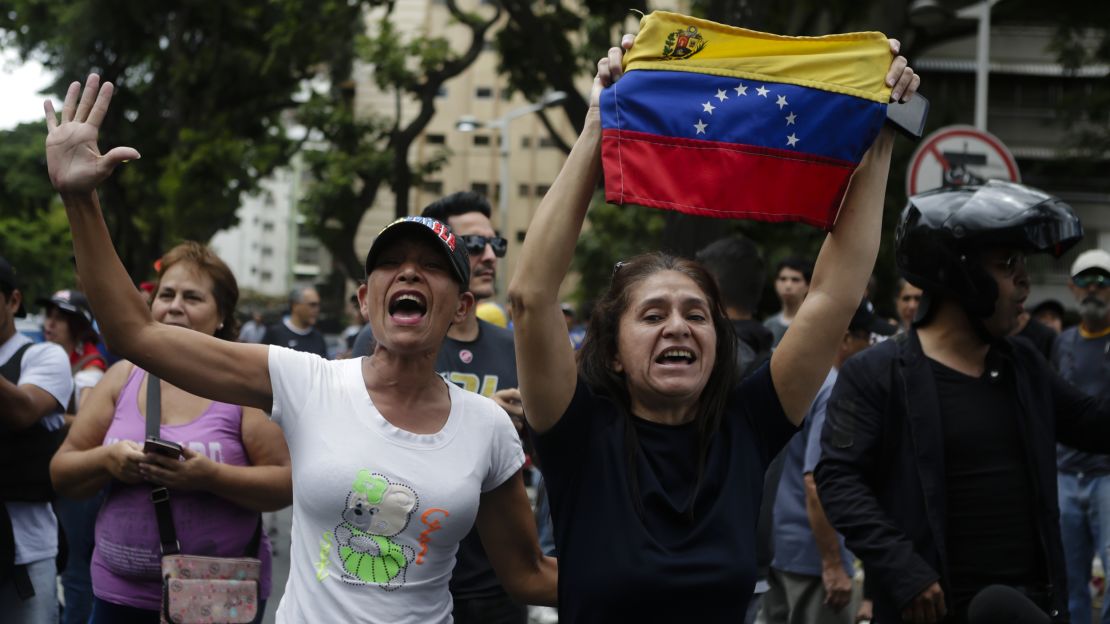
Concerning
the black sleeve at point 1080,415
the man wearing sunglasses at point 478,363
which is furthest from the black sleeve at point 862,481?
the man wearing sunglasses at point 478,363

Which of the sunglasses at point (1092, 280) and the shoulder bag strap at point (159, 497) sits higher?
the sunglasses at point (1092, 280)

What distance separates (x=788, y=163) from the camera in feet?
9.77

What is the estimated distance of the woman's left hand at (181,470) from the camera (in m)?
3.94

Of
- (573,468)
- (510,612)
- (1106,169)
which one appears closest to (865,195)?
(573,468)

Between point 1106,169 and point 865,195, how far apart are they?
3040 centimetres

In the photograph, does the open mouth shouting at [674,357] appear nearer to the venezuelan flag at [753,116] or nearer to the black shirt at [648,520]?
the black shirt at [648,520]

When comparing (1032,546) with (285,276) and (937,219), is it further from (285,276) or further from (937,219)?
(285,276)

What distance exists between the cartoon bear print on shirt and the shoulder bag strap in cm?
121

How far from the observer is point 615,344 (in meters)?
3.11

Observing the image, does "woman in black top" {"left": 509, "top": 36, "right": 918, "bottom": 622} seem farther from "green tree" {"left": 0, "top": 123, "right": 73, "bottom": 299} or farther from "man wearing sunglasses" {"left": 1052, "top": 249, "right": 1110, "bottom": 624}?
"green tree" {"left": 0, "top": 123, "right": 73, "bottom": 299}

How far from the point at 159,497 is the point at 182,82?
21593 millimetres

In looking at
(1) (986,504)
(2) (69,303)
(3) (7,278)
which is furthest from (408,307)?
(2) (69,303)

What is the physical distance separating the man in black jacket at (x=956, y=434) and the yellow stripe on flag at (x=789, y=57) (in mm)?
812

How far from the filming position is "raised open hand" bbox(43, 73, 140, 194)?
277 centimetres
